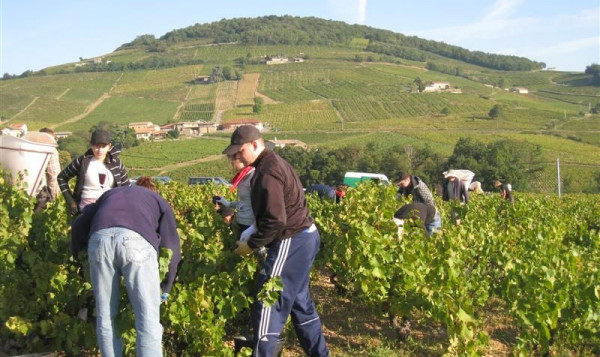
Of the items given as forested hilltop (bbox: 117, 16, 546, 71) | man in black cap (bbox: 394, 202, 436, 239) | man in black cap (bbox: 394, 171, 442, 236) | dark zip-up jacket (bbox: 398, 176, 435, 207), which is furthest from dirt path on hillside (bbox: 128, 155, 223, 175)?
forested hilltop (bbox: 117, 16, 546, 71)

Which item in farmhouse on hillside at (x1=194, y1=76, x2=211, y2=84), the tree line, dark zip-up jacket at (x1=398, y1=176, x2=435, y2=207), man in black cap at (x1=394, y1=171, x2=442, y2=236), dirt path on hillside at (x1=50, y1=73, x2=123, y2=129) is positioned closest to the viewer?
man in black cap at (x1=394, y1=171, x2=442, y2=236)

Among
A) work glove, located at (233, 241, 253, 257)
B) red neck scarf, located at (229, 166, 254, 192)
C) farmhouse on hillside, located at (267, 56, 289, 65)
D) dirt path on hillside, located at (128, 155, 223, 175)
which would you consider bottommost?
dirt path on hillside, located at (128, 155, 223, 175)

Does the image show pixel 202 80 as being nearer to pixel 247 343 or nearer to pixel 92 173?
pixel 92 173

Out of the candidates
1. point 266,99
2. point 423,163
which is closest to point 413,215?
point 423,163

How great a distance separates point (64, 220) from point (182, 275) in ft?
4.51

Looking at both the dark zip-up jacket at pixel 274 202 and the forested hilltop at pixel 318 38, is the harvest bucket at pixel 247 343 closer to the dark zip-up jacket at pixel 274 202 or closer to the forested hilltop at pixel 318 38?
the dark zip-up jacket at pixel 274 202

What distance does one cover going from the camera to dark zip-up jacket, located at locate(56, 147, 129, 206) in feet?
17.2

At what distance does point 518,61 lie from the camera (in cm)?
13562

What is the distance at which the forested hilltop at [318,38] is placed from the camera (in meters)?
132

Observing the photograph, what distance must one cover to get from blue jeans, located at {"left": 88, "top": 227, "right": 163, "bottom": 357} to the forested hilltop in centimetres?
12797

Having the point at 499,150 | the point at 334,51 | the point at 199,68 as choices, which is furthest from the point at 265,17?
the point at 499,150

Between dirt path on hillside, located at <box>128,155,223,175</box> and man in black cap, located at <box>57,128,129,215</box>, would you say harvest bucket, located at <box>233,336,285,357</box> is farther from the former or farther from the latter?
dirt path on hillside, located at <box>128,155,223,175</box>

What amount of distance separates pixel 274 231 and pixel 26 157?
2.58 metres

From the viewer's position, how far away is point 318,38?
135375 mm
